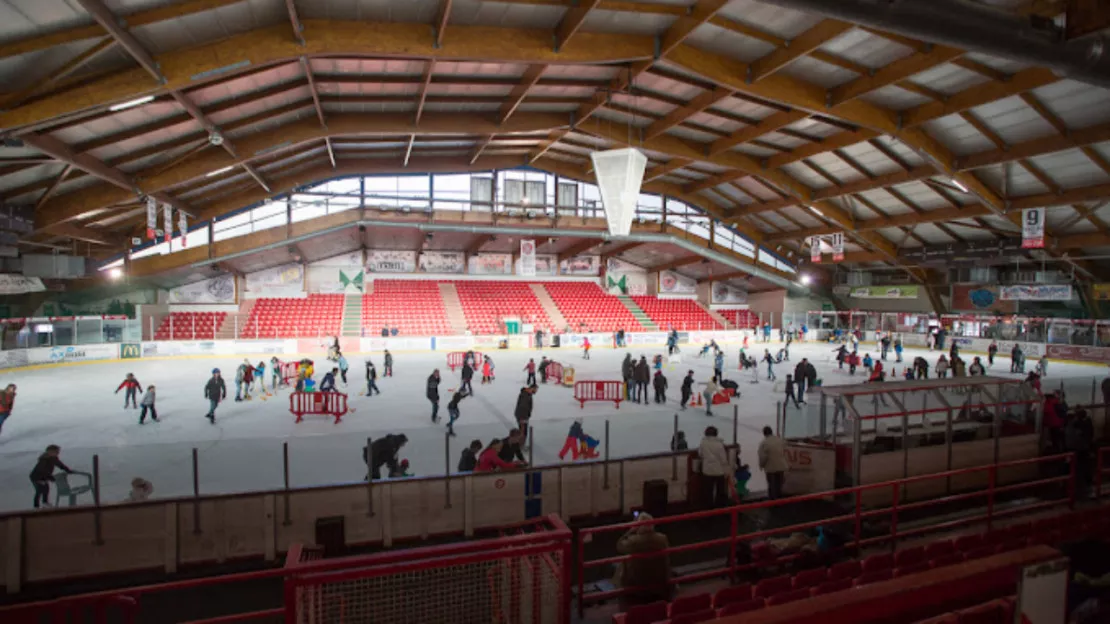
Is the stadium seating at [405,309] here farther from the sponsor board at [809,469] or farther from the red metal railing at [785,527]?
the red metal railing at [785,527]

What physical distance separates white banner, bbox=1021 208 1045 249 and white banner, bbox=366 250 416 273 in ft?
112

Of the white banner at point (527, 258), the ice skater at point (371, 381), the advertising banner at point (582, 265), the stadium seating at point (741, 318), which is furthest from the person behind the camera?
the stadium seating at point (741, 318)

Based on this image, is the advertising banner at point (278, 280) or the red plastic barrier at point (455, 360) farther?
the advertising banner at point (278, 280)

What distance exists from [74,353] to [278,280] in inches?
456

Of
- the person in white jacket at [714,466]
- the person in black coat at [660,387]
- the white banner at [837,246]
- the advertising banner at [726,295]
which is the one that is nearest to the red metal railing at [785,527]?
the person in white jacket at [714,466]

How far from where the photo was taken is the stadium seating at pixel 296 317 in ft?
106

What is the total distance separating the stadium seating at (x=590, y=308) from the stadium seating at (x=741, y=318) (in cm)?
953

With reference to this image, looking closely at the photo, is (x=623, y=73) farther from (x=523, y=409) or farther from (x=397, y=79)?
(x=523, y=409)

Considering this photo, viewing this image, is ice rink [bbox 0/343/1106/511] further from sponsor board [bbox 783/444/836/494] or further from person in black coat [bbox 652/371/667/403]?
sponsor board [bbox 783/444/836/494]

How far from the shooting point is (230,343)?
29.5m

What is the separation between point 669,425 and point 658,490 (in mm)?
5134

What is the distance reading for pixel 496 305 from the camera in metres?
39.1

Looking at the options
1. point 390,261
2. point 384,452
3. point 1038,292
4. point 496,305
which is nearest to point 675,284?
point 496,305

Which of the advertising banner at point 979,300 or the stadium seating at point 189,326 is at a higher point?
the advertising banner at point 979,300
